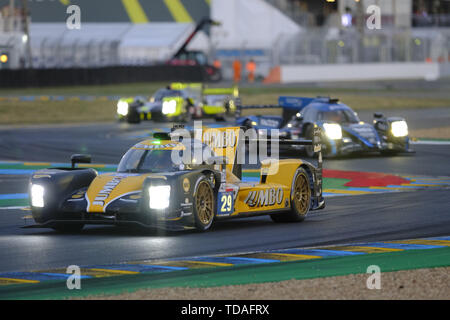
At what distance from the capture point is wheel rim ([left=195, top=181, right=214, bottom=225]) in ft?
39.5

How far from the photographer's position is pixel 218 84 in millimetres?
63500

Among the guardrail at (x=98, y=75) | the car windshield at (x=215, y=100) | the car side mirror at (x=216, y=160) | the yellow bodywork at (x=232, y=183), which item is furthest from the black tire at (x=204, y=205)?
the guardrail at (x=98, y=75)

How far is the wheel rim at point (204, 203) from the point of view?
12039 mm

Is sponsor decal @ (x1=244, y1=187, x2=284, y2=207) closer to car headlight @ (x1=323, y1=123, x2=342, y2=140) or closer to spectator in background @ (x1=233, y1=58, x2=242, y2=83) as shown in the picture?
car headlight @ (x1=323, y1=123, x2=342, y2=140)

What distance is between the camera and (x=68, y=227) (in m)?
12.5

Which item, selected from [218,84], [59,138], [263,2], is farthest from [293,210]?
[263,2]

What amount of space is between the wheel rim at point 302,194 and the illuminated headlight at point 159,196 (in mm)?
2399

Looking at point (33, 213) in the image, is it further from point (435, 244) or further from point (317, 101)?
point (317, 101)

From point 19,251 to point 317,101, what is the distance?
48.4ft

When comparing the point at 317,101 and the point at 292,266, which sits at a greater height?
the point at 317,101

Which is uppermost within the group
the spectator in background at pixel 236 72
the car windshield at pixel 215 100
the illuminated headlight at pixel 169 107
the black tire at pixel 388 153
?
the spectator in background at pixel 236 72

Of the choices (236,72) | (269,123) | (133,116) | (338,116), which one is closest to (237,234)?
(338,116)

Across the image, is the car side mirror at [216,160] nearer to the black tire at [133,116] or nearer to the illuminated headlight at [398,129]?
the illuminated headlight at [398,129]

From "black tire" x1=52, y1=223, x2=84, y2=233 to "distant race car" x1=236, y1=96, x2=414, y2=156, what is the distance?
1164 centimetres
